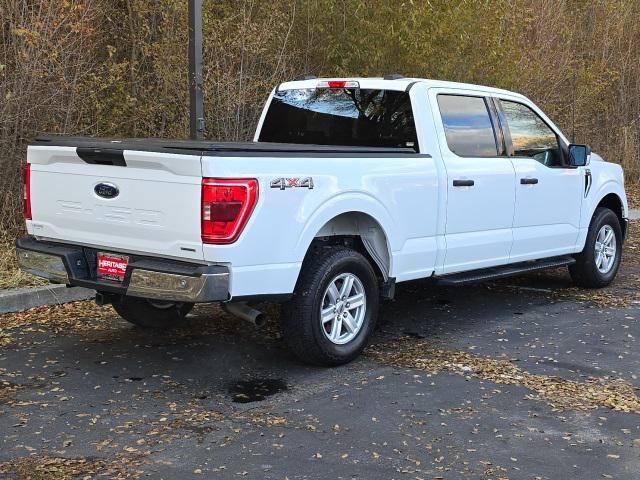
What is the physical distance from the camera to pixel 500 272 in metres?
7.20

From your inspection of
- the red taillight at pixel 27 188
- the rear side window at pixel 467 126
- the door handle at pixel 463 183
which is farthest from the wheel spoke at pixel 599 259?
the red taillight at pixel 27 188

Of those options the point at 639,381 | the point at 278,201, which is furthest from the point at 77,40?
the point at 639,381

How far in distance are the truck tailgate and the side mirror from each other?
13.6 ft

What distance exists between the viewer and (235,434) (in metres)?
4.56

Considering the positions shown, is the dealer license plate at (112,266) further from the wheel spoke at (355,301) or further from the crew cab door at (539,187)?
the crew cab door at (539,187)

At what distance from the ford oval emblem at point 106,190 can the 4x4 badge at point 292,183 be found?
0.98m

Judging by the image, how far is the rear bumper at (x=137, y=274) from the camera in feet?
16.2

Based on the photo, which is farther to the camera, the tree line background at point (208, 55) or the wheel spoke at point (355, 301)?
the tree line background at point (208, 55)

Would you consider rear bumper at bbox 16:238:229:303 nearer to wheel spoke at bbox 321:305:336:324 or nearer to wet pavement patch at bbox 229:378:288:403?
wet pavement patch at bbox 229:378:288:403

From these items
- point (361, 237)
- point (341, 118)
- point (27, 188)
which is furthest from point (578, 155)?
point (27, 188)

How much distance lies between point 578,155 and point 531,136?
1.62 feet

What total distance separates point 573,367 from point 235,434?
8.33 feet

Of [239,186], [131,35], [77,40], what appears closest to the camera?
[239,186]

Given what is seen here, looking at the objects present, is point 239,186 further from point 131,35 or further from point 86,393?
point 131,35
